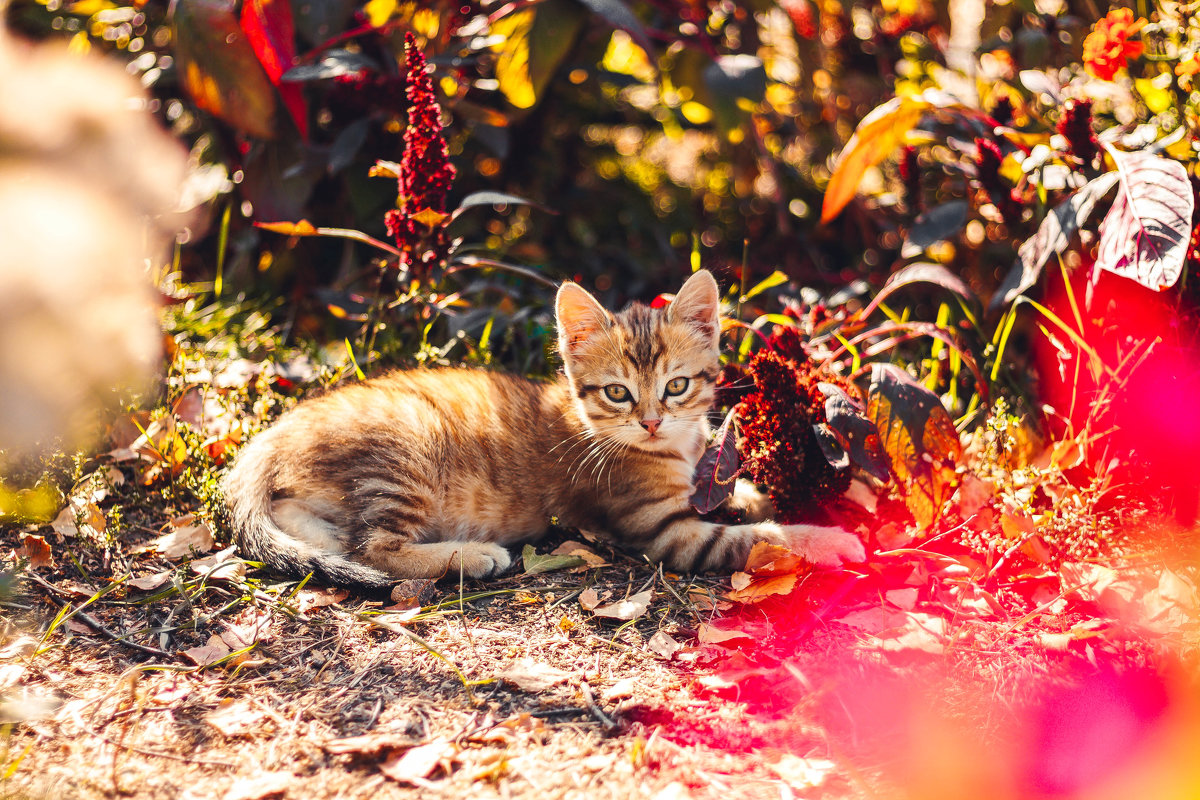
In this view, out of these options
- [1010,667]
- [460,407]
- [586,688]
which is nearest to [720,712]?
[586,688]

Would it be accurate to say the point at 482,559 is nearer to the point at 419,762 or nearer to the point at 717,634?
the point at 717,634

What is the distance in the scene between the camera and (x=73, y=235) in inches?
66.5

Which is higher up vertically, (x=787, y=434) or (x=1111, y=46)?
(x=1111, y=46)

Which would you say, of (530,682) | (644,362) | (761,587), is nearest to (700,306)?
(644,362)

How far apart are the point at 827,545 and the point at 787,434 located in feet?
1.04

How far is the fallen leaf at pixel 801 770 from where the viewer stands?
4.84 ft

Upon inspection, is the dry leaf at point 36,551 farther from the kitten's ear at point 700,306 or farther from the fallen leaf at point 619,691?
the kitten's ear at point 700,306

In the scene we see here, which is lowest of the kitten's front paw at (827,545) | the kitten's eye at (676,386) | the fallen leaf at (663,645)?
the fallen leaf at (663,645)

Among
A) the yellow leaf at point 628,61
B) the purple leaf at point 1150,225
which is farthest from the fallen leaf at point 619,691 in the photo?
the yellow leaf at point 628,61

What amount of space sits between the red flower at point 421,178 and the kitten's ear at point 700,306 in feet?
2.71

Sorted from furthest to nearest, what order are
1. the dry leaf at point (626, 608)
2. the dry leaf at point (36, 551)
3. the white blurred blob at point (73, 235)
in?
the dry leaf at point (36, 551), the dry leaf at point (626, 608), the white blurred blob at point (73, 235)

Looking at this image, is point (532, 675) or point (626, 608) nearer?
point (532, 675)

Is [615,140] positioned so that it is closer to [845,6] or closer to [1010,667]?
[845,6]

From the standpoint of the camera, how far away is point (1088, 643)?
1.90 m
